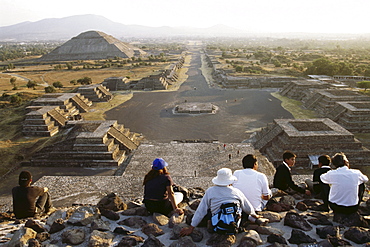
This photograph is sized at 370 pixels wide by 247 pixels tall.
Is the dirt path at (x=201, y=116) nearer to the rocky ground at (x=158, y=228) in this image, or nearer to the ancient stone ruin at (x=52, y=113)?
the ancient stone ruin at (x=52, y=113)

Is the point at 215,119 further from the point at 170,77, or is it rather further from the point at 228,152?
the point at 170,77

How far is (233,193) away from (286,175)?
2.64 meters

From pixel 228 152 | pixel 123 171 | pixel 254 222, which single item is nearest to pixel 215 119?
pixel 228 152

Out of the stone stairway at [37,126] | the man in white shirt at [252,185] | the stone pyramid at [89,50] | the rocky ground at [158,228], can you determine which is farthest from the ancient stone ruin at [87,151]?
the stone pyramid at [89,50]

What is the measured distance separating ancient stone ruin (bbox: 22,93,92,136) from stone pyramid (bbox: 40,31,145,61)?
203 ft

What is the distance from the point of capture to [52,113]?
1014 inches

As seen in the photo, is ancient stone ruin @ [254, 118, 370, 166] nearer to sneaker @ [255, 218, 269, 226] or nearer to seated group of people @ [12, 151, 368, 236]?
seated group of people @ [12, 151, 368, 236]

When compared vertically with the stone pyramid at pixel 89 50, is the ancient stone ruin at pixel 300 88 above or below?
below

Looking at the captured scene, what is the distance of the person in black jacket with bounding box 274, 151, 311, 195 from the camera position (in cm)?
692

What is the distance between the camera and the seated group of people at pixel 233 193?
501 centimetres

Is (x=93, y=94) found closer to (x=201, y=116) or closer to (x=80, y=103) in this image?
(x=80, y=103)

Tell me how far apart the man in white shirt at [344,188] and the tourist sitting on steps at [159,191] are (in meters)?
3.16

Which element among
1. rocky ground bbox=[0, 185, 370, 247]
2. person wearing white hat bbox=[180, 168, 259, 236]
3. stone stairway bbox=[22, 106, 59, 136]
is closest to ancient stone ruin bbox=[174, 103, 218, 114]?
stone stairway bbox=[22, 106, 59, 136]

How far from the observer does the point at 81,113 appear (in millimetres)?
31406
